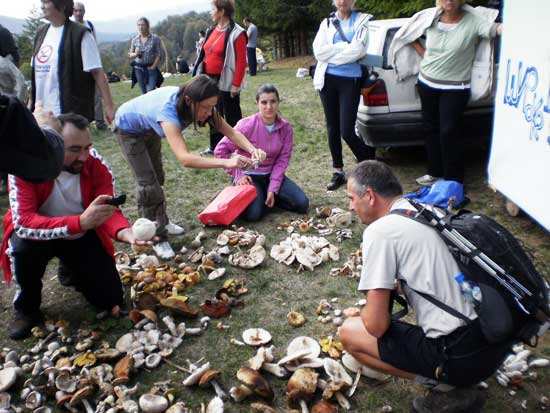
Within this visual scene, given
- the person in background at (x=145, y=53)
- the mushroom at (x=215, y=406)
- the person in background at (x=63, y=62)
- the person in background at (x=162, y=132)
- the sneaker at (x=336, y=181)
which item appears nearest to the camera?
the mushroom at (x=215, y=406)

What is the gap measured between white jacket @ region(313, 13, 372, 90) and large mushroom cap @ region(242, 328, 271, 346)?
2989mm

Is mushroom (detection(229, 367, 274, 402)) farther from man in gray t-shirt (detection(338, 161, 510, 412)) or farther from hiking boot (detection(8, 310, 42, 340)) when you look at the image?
hiking boot (detection(8, 310, 42, 340))

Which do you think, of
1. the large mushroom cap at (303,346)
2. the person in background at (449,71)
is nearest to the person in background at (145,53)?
the person in background at (449,71)

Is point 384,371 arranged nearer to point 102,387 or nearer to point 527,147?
point 102,387

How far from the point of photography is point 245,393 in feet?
Answer: 8.28

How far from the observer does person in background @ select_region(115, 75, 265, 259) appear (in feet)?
11.5

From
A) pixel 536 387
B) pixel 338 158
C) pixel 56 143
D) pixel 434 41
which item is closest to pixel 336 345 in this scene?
pixel 536 387

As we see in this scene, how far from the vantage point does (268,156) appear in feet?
16.0

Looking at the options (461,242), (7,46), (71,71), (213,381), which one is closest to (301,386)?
(213,381)

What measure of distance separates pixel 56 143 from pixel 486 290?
6.19 feet

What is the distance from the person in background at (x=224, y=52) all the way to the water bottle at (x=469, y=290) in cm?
431

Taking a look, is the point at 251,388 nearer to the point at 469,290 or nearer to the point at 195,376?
the point at 195,376

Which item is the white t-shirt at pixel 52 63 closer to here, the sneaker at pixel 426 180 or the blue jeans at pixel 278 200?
the blue jeans at pixel 278 200

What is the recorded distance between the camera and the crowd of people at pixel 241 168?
6.89 feet
